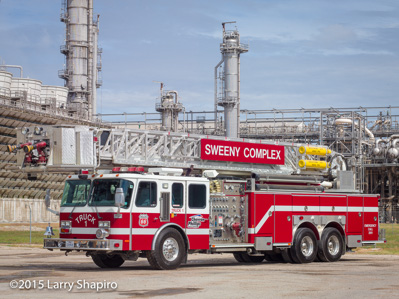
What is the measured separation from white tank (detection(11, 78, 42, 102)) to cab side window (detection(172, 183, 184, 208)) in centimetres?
5581

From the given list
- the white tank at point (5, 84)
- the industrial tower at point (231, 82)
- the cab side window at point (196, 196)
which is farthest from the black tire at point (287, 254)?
the white tank at point (5, 84)

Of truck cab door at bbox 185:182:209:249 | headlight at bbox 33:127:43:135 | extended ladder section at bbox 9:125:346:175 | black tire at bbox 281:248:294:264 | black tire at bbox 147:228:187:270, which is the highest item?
headlight at bbox 33:127:43:135

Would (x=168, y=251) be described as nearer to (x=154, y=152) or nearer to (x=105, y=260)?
(x=105, y=260)

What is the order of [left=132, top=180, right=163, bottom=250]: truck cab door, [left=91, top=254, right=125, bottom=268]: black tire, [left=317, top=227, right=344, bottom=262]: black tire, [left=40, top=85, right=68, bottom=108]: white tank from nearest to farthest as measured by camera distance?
[left=132, top=180, right=163, bottom=250]: truck cab door < [left=91, top=254, right=125, bottom=268]: black tire < [left=317, top=227, right=344, bottom=262]: black tire < [left=40, top=85, right=68, bottom=108]: white tank

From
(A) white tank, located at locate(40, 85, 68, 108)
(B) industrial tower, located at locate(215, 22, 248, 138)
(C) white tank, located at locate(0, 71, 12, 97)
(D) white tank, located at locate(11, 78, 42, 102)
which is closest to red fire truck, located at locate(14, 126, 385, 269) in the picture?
(B) industrial tower, located at locate(215, 22, 248, 138)

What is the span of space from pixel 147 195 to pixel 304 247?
6.25m

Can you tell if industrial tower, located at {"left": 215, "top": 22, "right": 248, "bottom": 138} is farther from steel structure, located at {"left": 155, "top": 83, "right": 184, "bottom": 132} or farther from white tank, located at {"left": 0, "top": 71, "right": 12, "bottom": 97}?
white tank, located at {"left": 0, "top": 71, "right": 12, "bottom": 97}

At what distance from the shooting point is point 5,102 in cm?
6769

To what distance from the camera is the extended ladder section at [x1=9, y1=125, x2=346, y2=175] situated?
18.1 metres

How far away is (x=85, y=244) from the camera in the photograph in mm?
17328

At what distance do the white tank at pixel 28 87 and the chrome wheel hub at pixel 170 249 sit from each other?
5631 centimetres

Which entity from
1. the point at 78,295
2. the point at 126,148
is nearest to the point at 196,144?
the point at 126,148

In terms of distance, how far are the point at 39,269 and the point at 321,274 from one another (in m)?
7.11

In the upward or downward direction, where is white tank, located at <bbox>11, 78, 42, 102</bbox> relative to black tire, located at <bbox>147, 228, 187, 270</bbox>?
upward
